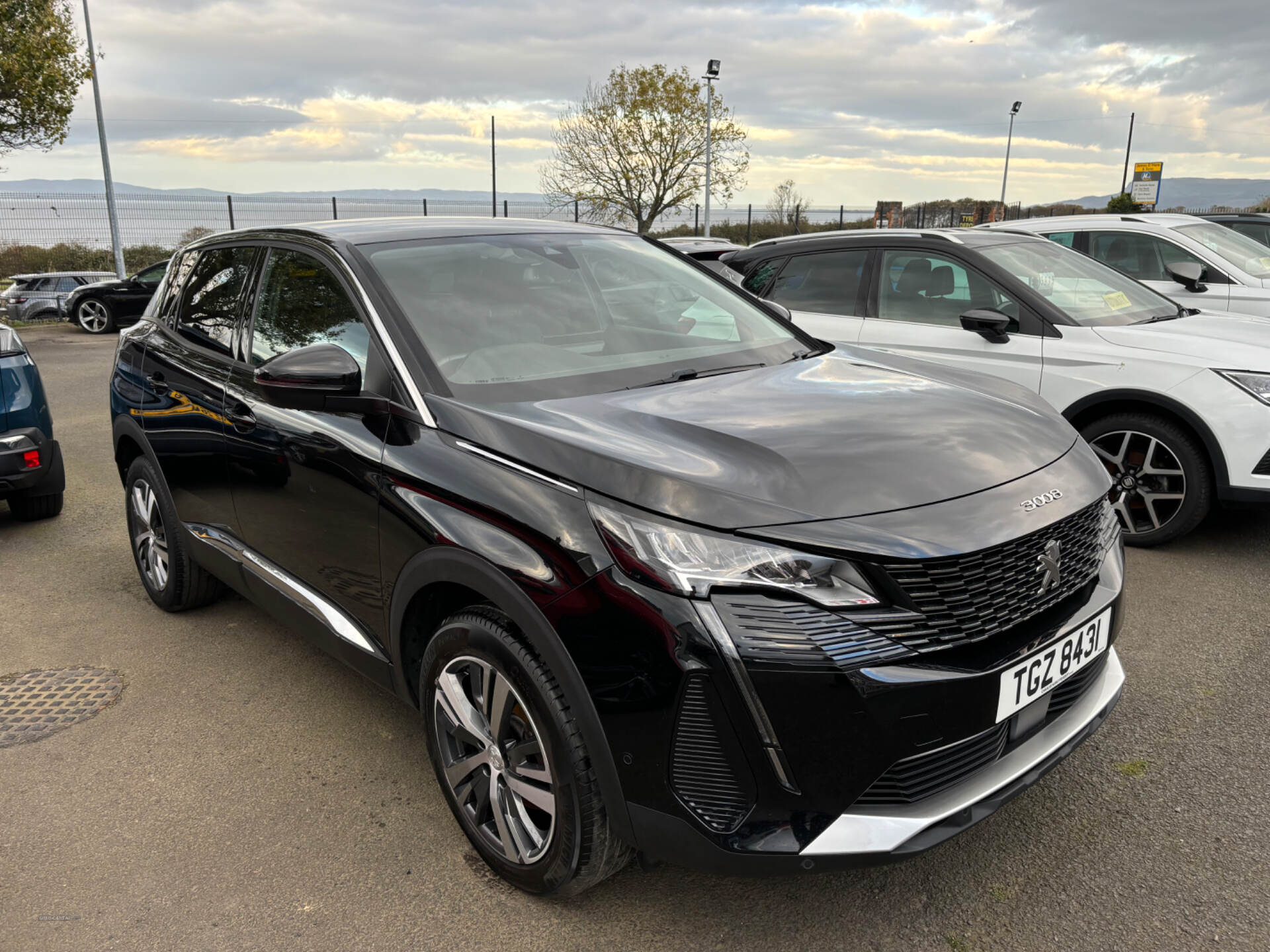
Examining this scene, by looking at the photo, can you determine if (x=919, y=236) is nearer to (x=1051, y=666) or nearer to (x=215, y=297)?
(x=215, y=297)

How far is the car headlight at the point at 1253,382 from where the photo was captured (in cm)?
450

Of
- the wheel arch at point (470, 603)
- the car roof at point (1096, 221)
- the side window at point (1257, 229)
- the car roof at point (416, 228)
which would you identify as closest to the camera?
the wheel arch at point (470, 603)

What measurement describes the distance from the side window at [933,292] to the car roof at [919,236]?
0.12 m

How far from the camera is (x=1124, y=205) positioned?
2853 cm

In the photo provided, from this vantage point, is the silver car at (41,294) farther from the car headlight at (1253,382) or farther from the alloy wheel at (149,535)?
the car headlight at (1253,382)

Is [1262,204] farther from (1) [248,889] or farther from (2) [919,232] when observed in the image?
(1) [248,889]

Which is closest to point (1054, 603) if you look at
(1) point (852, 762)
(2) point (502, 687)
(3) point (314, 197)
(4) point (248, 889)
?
(1) point (852, 762)

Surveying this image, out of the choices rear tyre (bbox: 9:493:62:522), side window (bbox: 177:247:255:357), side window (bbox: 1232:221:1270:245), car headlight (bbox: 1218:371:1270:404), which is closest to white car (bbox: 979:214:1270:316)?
car headlight (bbox: 1218:371:1270:404)

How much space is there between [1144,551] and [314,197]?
25.0 meters

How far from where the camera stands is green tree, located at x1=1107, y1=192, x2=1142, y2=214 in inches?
1062

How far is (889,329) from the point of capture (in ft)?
19.1

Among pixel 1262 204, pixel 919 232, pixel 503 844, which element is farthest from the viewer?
pixel 1262 204

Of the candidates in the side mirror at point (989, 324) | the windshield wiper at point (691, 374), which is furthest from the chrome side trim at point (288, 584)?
the side mirror at point (989, 324)

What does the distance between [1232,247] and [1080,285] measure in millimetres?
4009
